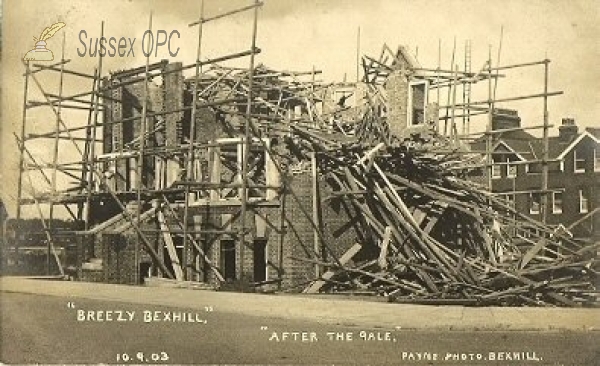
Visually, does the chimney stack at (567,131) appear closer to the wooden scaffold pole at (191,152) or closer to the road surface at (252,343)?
the wooden scaffold pole at (191,152)

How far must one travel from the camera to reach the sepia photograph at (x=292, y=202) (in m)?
13.9

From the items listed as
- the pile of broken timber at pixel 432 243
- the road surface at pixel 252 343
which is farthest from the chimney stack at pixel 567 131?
the road surface at pixel 252 343

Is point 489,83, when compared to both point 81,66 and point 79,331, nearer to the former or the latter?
point 81,66

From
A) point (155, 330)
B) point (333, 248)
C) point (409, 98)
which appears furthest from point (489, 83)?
point (155, 330)

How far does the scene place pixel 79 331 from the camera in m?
14.1

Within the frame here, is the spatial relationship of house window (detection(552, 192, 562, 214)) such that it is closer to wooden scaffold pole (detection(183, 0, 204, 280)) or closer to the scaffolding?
the scaffolding

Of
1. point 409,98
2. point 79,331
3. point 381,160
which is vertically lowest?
point 79,331

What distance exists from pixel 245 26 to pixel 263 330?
31.2 feet

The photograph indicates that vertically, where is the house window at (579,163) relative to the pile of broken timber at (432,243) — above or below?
above

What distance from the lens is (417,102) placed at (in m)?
24.7

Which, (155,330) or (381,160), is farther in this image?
(381,160)

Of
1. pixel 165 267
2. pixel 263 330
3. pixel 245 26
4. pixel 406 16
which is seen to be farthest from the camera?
pixel 165 267
